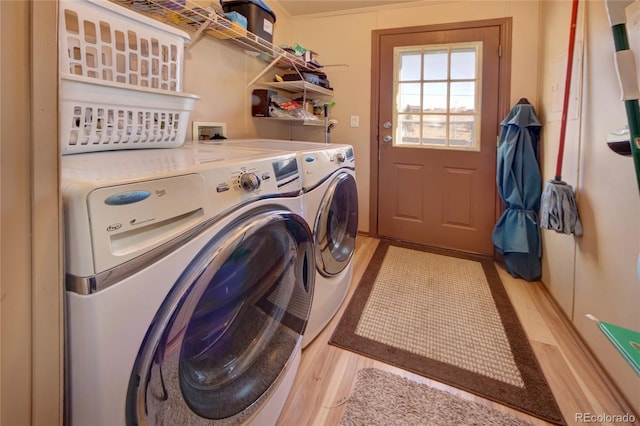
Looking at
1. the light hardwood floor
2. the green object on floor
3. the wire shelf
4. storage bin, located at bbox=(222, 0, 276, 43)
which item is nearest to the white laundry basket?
the wire shelf

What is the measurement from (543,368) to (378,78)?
7.66 feet

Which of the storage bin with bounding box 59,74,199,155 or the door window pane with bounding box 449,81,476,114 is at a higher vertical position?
the door window pane with bounding box 449,81,476,114

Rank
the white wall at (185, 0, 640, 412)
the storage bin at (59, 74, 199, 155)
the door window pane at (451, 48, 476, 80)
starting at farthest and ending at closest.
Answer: the door window pane at (451, 48, 476, 80) < the white wall at (185, 0, 640, 412) < the storage bin at (59, 74, 199, 155)

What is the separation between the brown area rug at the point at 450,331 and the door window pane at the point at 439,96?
1.06 meters

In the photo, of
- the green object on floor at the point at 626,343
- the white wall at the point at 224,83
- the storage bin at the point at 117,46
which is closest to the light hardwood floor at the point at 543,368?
the green object on floor at the point at 626,343

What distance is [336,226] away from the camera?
1649 millimetres

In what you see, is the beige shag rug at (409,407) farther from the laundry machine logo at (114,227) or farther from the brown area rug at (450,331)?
the laundry machine logo at (114,227)

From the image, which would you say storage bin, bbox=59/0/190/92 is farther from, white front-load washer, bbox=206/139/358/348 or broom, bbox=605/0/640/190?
broom, bbox=605/0/640/190

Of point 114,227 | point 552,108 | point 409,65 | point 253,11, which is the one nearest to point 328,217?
point 114,227

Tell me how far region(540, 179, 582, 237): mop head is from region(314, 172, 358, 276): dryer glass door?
0.97 metres

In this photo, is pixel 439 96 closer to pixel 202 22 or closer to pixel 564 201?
pixel 564 201

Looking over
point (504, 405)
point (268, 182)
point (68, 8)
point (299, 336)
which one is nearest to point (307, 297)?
point (299, 336)

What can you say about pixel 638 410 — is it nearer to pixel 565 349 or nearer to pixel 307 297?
pixel 565 349

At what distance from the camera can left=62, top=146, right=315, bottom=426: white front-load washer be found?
0.51 metres
